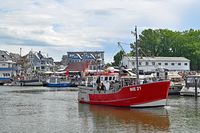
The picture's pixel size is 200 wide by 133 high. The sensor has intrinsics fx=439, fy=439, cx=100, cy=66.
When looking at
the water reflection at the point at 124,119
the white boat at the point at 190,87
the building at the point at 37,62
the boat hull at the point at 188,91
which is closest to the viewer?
the water reflection at the point at 124,119

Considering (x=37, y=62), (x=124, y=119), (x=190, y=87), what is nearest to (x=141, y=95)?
(x=124, y=119)

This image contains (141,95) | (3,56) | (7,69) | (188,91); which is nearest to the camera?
(141,95)

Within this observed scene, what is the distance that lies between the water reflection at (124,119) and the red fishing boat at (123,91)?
1.01m

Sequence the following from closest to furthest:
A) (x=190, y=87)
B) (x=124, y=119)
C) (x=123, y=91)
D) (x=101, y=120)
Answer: (x=101, y=120) → (x=124, y=119) → (x=123, y=91) → (x=190, y=87)

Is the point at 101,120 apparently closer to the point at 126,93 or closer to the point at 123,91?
the point at 126,93

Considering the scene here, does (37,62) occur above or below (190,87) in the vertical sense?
above

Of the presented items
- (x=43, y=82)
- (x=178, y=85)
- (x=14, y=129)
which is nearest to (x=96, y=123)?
(x=14, y=129)

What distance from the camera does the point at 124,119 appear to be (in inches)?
1476

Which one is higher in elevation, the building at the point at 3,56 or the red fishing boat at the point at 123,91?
the building at the point at 3,56

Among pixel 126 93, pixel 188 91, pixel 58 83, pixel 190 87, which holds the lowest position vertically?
pixel 188 91

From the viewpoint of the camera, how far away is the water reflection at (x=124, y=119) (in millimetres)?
32781

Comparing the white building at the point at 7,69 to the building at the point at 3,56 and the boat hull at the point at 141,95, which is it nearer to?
the building at the point at 3,56

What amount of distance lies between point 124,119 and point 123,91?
8.24 metres

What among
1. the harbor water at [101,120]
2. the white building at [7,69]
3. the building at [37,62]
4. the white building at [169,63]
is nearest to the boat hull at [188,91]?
the harbor water at [101,120]
